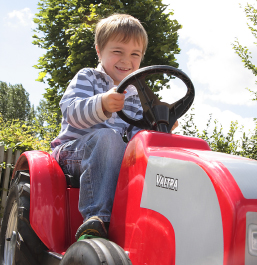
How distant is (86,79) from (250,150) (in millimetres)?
5036

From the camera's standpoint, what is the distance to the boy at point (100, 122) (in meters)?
1.74

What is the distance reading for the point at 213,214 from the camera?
1.11m

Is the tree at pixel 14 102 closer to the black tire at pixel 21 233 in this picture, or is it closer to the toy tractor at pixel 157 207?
the black tire at pixel 21 233

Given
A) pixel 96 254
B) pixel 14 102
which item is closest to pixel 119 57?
pixel 96 254

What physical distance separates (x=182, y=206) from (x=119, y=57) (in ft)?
4.62

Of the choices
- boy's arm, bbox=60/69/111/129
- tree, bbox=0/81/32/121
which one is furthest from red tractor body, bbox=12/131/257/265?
tree, bbox=0/81/32/121

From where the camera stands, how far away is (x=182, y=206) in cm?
123

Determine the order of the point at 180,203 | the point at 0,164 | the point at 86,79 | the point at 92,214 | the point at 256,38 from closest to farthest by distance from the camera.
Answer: the point at 180,203 < the point at 92,214 < the point at 86,79 < the point at 0,164 < the point at 256,38

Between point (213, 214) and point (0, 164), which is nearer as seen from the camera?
point (213, 214)

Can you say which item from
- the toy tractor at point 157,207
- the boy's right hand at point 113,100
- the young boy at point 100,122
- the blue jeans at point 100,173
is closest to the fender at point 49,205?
the toy tractor at point 157,207

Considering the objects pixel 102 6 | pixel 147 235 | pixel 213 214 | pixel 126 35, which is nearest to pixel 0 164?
pixel 102 6

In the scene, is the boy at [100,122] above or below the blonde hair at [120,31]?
below

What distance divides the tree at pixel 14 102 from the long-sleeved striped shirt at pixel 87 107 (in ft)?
137

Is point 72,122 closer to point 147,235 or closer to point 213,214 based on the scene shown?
point 147,235
